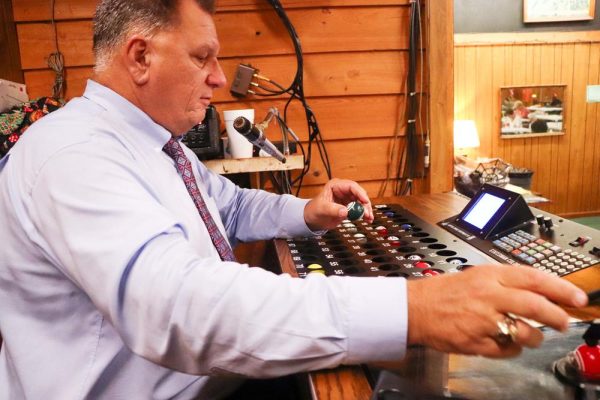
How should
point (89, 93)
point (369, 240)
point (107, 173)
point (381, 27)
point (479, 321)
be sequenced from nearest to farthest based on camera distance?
point (479, 321)
point (107, 173)
point (89, 93)
point (369, 240)
point (381, 27)

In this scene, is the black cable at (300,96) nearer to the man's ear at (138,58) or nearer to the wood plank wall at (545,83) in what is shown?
the man's ear at (138,58)

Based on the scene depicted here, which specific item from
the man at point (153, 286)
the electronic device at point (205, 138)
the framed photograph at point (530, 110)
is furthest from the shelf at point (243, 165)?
the framed photograph at point (530, 110)

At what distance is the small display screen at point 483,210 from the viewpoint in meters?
1.22

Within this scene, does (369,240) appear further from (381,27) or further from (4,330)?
(381,27)

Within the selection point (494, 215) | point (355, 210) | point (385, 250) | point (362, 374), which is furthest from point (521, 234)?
point (362, 374)

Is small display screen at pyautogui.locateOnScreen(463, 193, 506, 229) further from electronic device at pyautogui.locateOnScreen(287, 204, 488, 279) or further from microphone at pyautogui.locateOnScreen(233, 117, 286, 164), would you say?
microphone at pyautogui.locateOnScreen(233, 117, 286, 164)

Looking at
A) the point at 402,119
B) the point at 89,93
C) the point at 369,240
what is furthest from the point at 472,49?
the point at 89,93

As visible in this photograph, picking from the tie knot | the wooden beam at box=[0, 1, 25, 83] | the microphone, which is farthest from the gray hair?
the wooden beam at box=[0, 1, 25, 83]

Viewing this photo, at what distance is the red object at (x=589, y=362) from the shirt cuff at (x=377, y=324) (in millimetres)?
245

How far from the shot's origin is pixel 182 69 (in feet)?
3.27

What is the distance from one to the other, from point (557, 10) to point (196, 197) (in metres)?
6.46

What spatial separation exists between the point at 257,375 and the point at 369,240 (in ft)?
2.33

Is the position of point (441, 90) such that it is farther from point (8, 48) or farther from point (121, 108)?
point (8, 48)

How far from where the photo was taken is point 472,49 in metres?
5.96
